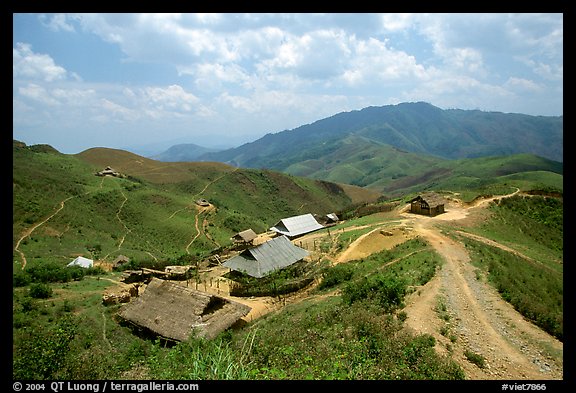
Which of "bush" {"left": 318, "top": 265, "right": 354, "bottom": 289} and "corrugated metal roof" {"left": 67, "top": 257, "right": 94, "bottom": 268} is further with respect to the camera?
"corrugated metal roof" {"left": 67, "top": 257, "right": 94, "bottom": 268}

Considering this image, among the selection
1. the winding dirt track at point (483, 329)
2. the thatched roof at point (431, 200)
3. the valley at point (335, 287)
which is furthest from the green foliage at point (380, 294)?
the thatched roof at point (431, 200)

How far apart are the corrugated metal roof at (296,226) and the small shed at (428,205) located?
12838mm

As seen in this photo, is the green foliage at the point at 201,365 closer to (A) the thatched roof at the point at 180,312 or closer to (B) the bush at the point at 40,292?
(A) the thatched roof at the point at 180,312

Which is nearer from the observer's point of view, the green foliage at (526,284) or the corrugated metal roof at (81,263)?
the green foliage at (526,284)

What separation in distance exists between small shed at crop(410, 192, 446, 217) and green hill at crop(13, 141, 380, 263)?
980 inches

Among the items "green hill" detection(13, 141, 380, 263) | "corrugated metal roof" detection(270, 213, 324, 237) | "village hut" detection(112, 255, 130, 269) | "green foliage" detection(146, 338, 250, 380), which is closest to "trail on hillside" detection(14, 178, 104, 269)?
"green hill" detection(13, 141, 380, 263)

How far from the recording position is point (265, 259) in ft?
88.7

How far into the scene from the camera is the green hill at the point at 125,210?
4116 cm

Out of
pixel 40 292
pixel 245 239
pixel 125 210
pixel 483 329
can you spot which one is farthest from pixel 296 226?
pixel 483 329

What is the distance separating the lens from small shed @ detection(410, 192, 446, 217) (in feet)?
114

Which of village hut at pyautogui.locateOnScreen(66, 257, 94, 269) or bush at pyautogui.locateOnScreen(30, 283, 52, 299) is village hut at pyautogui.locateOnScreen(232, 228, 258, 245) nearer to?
village hut at pyautogui.locateOnScreen(66, 257, 94, 269)

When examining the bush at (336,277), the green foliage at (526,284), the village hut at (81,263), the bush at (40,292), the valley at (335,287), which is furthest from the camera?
the village hut at (81,263)
